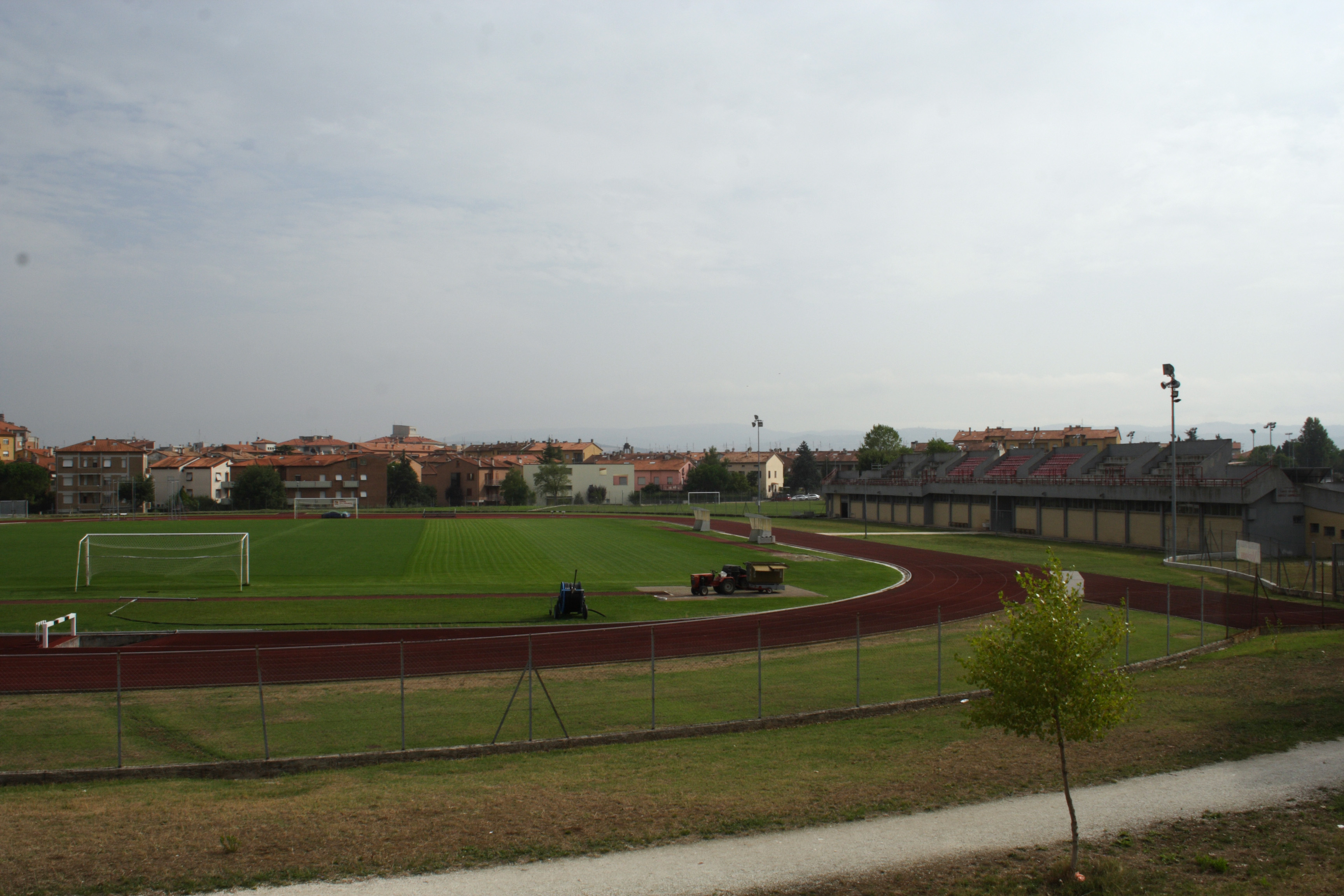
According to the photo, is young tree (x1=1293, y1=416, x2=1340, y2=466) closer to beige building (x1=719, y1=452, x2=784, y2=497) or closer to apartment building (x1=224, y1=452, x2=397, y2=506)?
beige building (x1=719, y1=452, x2=784, y2=497)

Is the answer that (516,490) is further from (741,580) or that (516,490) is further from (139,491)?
(741,580)

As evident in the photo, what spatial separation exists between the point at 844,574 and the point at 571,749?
30757 millimetres

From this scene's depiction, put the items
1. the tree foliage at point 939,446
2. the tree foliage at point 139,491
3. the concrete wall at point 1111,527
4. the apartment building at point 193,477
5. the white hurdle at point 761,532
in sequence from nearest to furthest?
the concrete wall at point 1111,527 < the white hurdle at point 761,532 < the tree foliage at point 139,491 < the apartment building at point 193,477 < the tree foliage at point 939,446

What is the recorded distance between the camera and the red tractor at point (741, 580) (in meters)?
36.4

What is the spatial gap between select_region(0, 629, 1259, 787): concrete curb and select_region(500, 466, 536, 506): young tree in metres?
111

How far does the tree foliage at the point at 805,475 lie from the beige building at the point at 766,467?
2913mm

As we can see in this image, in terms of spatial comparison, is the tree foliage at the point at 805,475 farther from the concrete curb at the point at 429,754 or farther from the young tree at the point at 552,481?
the concrete curb at the point at 429,754

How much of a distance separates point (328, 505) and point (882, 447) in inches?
3160

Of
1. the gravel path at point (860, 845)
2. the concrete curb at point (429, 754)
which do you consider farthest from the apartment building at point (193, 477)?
the gravel path at point (860, 845)

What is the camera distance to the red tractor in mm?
36375

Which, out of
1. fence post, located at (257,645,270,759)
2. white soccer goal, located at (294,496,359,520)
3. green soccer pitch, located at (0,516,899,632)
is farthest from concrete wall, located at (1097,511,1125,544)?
white soccer goal, located at (294,496,359,520)

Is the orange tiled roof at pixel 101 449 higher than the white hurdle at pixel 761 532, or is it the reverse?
the orange tiled roof at pixel 101 449

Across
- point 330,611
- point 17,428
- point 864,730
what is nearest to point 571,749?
point 864,730

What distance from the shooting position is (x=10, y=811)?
38.6 ft
